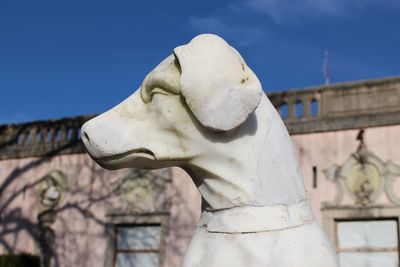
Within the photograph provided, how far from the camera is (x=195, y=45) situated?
143cm

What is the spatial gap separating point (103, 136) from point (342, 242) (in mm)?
7869

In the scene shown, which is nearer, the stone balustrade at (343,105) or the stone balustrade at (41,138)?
the stone balustrade at (343,105)

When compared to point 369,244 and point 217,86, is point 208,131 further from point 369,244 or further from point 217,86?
point 369,244

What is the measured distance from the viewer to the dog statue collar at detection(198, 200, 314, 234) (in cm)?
136

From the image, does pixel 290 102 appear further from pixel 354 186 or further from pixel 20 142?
pixel 20 142

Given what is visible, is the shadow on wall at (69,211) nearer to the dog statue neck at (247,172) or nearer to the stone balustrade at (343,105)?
the stone balustrade at (343,105)

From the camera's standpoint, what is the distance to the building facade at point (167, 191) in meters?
8.75

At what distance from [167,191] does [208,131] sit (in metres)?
8.96

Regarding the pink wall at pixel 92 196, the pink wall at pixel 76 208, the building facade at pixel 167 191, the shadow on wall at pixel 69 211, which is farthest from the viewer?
the shadow on wall at pixel 69 211

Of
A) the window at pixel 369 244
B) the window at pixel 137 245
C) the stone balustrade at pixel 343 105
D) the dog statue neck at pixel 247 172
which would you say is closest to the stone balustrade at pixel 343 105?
the stone balustrade at pixel 343 105

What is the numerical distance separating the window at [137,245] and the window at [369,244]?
122 inches

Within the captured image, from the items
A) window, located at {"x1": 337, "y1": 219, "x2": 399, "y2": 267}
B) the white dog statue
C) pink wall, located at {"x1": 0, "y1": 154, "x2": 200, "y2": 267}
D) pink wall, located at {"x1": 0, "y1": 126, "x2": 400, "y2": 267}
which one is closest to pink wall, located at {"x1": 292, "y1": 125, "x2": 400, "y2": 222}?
pink wall, located at {"x1": 0, "y1": 126, "x2": 400, "y2": 267}

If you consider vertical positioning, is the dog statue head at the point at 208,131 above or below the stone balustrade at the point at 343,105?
below

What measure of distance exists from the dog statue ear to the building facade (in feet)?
25.2
